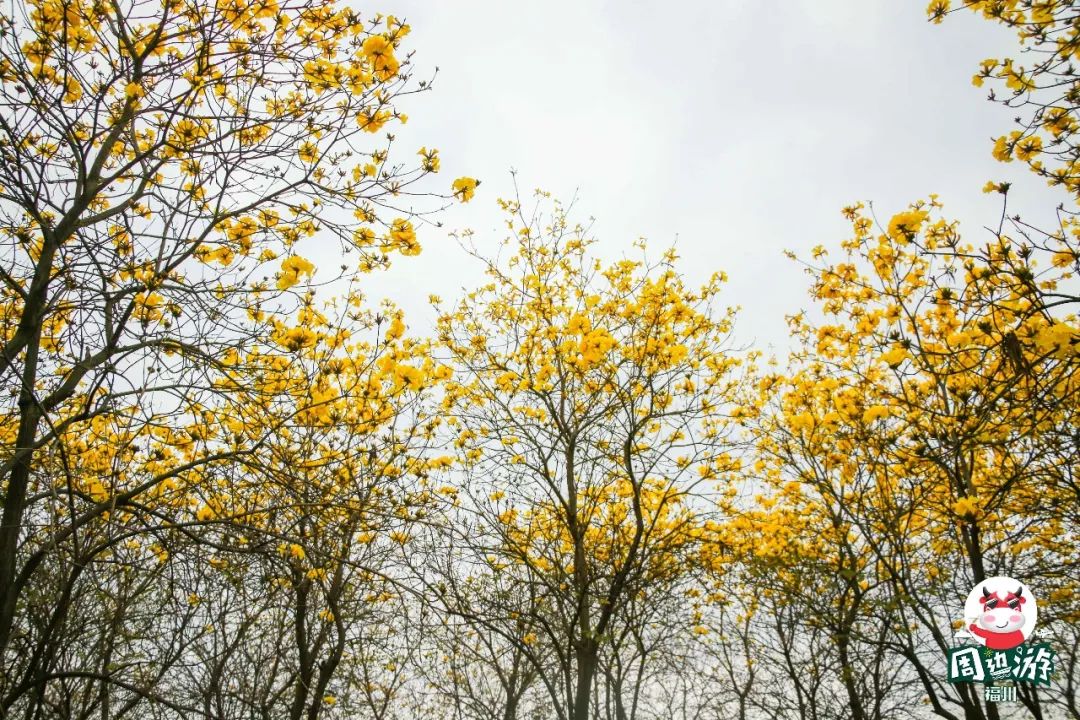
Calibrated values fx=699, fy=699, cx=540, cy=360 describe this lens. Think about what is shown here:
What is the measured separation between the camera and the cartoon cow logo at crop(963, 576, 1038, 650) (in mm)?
5258

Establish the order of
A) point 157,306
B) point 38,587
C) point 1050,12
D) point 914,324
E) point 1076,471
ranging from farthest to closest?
point 914,324
point 1076,471
point 38,587
point 157,306
point 1050,12

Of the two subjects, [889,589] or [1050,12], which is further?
[889,589]

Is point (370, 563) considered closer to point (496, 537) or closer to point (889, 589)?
point (496, 537)

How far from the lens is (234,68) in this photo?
120 inches

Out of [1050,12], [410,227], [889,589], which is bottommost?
[889,589]

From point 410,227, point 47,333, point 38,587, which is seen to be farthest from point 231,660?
point 410,227

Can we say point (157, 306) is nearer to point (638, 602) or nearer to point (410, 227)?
point (410, 227)

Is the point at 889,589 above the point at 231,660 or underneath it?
above

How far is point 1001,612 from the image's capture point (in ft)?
17.6

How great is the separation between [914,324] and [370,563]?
4958 millimetres

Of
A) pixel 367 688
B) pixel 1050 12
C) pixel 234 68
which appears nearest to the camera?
pixel 1050 12

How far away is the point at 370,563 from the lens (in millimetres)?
6105

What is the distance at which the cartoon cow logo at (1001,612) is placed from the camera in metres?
5.26

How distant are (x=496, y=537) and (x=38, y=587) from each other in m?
3.18
